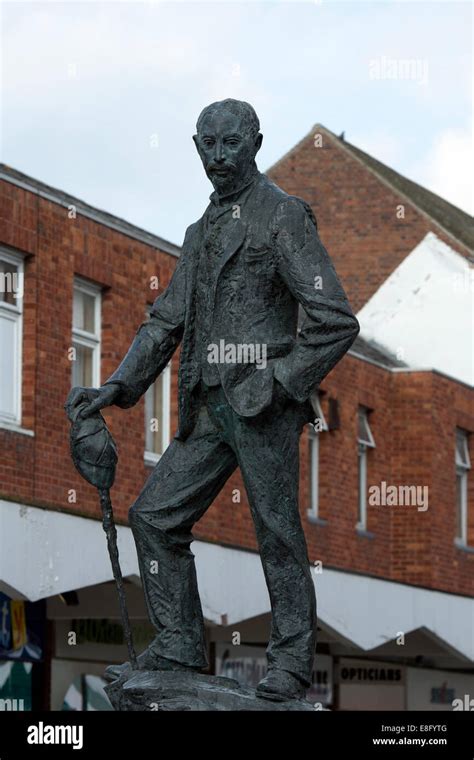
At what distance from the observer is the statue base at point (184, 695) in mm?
8734

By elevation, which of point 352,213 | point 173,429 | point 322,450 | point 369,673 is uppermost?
point 352,213

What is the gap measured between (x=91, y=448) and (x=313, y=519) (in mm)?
24823

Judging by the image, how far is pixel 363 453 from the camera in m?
36.3

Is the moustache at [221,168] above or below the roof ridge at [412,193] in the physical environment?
below

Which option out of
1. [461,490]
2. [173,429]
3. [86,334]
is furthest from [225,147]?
[461,490]

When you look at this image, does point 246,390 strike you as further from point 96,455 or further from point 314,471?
point 314,471

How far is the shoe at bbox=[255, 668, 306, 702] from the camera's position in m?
8.88

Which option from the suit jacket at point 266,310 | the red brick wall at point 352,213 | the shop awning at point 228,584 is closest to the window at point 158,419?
the shop awning at point 228,584

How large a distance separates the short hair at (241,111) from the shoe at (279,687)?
7.24 feet

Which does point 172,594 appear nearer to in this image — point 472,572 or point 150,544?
point 150,544
